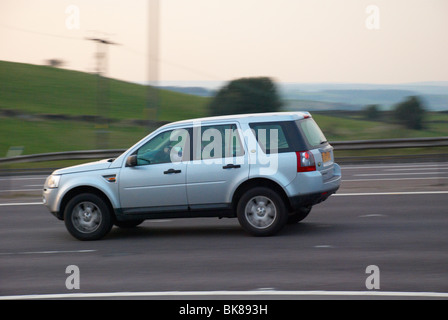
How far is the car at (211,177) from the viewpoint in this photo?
9461mm

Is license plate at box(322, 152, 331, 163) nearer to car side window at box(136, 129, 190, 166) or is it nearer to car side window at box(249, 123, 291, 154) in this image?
car side window at box(249, 123, 291, 154)

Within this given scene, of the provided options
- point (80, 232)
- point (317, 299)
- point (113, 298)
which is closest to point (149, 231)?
point (80, 232)

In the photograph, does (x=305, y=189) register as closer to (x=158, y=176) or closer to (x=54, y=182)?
(x=158, y=176)

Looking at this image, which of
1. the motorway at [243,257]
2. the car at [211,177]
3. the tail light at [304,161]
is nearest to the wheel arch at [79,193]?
the car at [211,177]

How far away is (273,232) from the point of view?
9.54 meters

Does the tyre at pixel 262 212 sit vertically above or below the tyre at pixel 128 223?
above

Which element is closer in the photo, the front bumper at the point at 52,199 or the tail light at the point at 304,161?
the tail light at the point at 304,161

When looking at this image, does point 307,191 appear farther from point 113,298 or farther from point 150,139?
point 113,298

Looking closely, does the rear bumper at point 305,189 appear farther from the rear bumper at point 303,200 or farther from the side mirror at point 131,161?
the side mirror at point 131,161

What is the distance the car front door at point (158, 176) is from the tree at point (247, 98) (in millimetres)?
40917

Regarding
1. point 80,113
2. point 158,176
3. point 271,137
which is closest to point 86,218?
point 158,176

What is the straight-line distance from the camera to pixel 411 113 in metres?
46.3

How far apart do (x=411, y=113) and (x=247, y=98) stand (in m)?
13.0
